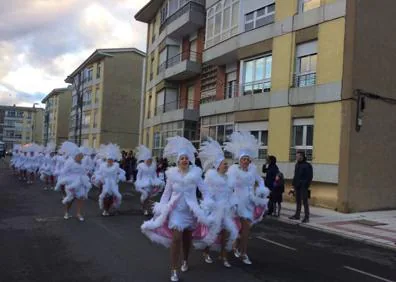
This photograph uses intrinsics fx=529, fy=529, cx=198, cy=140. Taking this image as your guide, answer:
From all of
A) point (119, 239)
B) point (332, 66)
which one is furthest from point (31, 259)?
point (332, 66)

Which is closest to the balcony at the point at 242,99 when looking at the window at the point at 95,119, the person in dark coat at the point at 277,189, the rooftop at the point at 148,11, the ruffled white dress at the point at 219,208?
the person in dark coat at the point at 277,189

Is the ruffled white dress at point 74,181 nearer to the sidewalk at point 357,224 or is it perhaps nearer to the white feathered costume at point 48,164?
the sidewalk at point 357,224

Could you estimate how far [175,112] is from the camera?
111ft

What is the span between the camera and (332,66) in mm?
19969

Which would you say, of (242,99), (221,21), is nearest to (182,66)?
(221,21)

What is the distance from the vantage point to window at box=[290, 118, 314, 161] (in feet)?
68.7

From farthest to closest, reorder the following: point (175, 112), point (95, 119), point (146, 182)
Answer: point (95, 119)
point (175, 112)
point (146, 182)

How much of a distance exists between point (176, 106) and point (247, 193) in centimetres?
2853

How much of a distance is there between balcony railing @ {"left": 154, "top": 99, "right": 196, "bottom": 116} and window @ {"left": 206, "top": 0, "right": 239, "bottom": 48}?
552 cm

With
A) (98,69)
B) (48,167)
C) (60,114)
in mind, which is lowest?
(48,167)

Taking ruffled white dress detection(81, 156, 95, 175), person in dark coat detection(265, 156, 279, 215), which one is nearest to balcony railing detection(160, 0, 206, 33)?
ruffled white dress detection(81, 156, 95, 175)

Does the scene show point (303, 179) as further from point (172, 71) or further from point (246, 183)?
point (172, 71)

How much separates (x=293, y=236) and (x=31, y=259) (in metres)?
6.40

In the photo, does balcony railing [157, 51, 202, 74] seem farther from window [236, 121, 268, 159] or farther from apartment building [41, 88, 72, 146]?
apartment building [41, 88, 72, 146]
